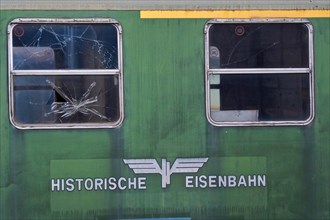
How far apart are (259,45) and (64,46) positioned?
1535 millimetres

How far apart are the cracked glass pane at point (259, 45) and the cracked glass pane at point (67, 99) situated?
860 millimetres

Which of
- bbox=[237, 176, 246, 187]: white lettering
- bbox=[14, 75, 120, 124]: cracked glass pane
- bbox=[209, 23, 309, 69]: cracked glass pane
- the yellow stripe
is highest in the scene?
the yellow stripe

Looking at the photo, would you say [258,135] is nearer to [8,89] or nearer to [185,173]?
[185,173]

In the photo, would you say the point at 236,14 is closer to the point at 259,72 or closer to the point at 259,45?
the point at 259,45

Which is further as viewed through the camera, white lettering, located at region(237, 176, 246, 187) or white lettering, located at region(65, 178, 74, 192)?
white lettering, located at region(237, 176, 246, 187)

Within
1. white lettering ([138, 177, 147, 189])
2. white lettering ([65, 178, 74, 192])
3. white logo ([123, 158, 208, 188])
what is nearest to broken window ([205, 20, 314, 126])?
white logo ([123, 158, 208, 188])

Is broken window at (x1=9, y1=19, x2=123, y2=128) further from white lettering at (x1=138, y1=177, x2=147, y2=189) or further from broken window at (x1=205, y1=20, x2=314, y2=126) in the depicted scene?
broken window at (x1=205, y1=20, x2=314, y2=126)

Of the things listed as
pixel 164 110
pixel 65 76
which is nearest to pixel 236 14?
pixel 164 110

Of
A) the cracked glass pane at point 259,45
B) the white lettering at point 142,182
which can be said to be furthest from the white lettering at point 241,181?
the cracked glass pane at point 259,45

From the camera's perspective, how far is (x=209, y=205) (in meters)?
5.18

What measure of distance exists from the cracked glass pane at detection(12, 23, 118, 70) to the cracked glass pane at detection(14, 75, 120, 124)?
0.33 ft

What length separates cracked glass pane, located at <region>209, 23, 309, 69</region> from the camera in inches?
205

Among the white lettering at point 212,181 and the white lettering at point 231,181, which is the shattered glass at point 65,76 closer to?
the white lettering at point 212,181

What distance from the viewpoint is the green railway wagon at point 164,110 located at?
5047 millimetres
